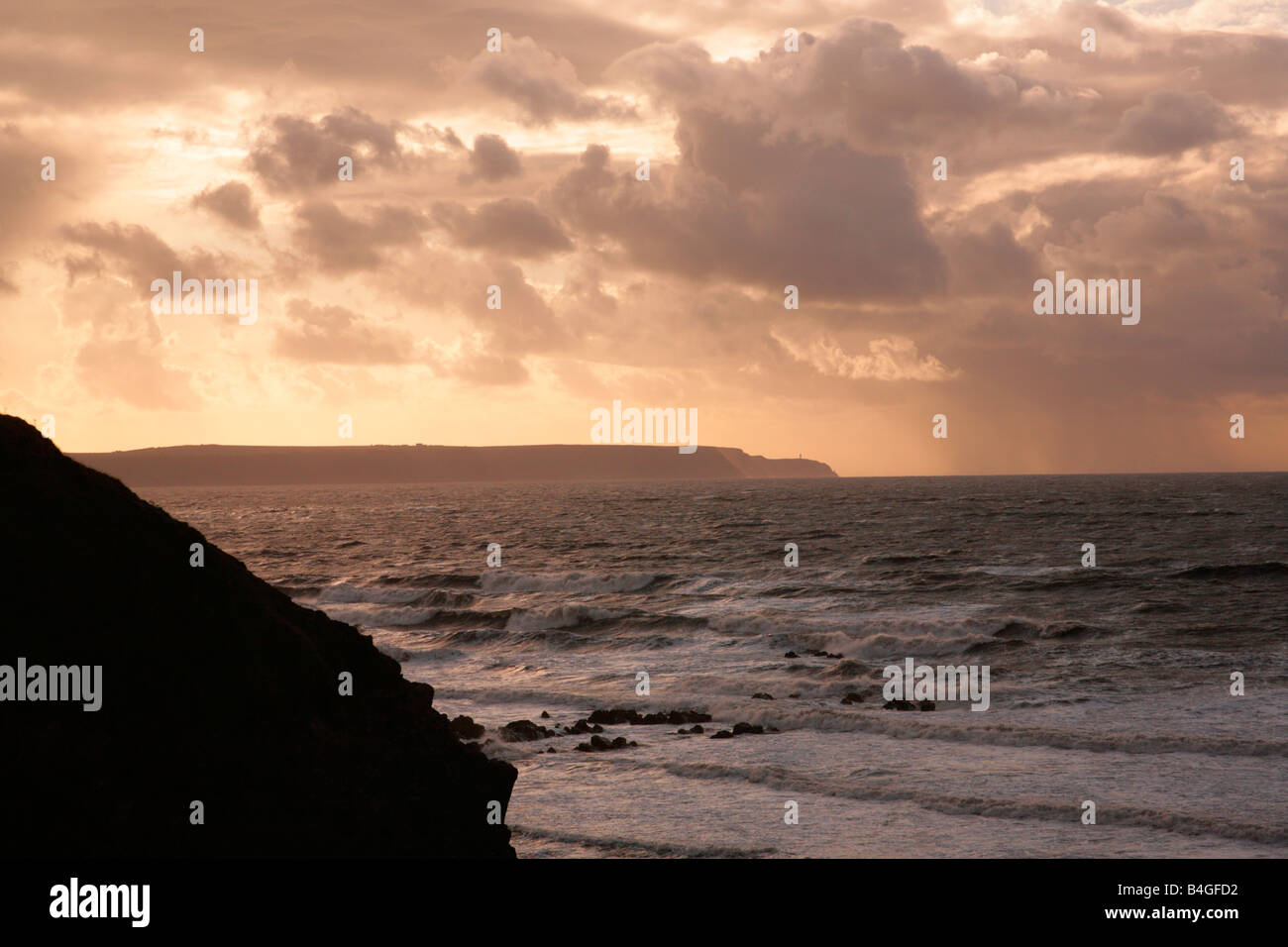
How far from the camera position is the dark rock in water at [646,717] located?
78.5 ft

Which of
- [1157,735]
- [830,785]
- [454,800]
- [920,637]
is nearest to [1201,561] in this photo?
[920,637]

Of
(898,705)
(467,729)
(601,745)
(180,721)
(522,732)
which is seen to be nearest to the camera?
(180,721)

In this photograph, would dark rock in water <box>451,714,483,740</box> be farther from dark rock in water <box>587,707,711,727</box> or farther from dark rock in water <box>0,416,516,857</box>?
dark rock in water <box>0,416,516,857</box>

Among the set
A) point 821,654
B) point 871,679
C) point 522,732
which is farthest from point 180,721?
point 821,654

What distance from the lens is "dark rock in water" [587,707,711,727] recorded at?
2394 centimetres

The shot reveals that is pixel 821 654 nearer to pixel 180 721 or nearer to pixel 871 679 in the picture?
pixel 871 679

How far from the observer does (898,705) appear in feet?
81.7

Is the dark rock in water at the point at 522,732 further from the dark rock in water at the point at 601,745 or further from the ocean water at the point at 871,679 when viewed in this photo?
the dark rock in water at the point at 601,745

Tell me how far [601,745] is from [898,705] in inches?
314

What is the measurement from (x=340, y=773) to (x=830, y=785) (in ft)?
33.4

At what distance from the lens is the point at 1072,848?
14.7 metres

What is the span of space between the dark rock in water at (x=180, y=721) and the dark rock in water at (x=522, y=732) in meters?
10.0

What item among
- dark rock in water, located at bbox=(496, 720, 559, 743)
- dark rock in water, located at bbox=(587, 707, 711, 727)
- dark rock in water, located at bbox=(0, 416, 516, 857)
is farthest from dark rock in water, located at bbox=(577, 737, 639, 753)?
dark rock in water, located at bbox=(0, 416, 516, 857)

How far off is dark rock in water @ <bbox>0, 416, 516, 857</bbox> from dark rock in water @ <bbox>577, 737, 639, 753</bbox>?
905 cm
